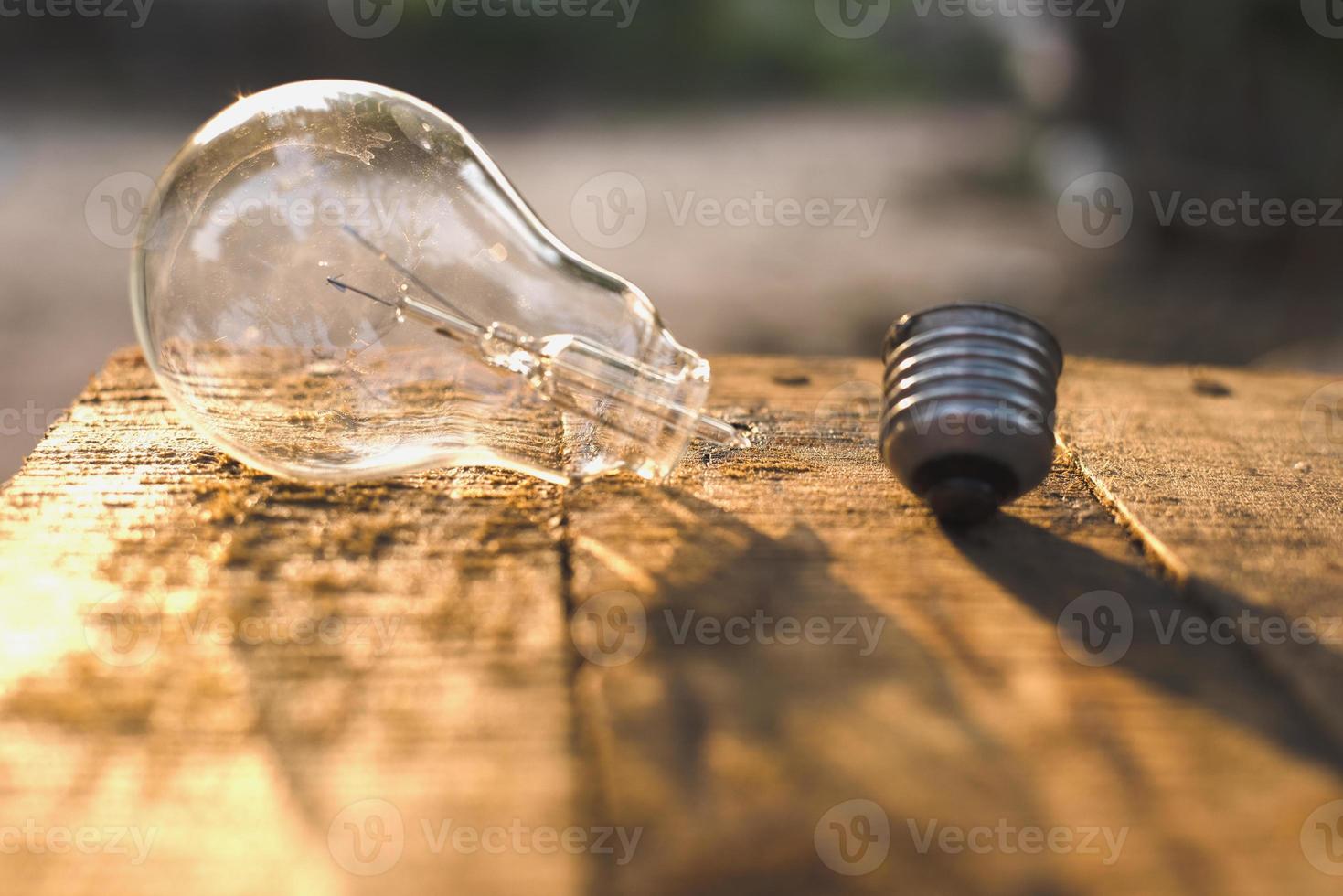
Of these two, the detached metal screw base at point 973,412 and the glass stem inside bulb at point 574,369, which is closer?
the detached metal screw base at point 973,412

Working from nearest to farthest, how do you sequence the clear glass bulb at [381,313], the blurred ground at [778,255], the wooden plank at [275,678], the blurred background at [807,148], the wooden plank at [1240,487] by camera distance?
1. the wooden plank at [275,678]
2. the wooden plank at [1240,487]
3. the clear glass bulb at [381,313]
4. the blurred ground at [778,255]
5. the blurred background at [807,148]

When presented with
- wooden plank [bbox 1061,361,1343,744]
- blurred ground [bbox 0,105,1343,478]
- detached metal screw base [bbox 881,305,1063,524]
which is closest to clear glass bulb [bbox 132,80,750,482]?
detached metal screw base [bbox 881,305,1063,524]

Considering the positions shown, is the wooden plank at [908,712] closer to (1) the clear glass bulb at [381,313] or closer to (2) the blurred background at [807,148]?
(1) the clear glass bulb at [381,313]

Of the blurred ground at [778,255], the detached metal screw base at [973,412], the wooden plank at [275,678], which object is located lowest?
the wooden plank at [275,678]

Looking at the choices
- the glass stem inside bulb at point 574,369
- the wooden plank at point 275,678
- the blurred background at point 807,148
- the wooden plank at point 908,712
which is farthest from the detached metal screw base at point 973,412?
the blurred background at point 807,148

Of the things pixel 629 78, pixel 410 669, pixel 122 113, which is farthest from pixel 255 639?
pixel 629 78

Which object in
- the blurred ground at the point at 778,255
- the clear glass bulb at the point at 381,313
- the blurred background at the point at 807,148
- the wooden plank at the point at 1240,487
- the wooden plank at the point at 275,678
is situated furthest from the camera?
the blurred background at the point at 807,148

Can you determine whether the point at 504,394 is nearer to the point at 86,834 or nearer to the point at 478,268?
the point at 478,268

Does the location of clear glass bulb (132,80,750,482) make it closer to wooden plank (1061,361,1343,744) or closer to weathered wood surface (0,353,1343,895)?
weathered wood surface (0,353,1343,895)
